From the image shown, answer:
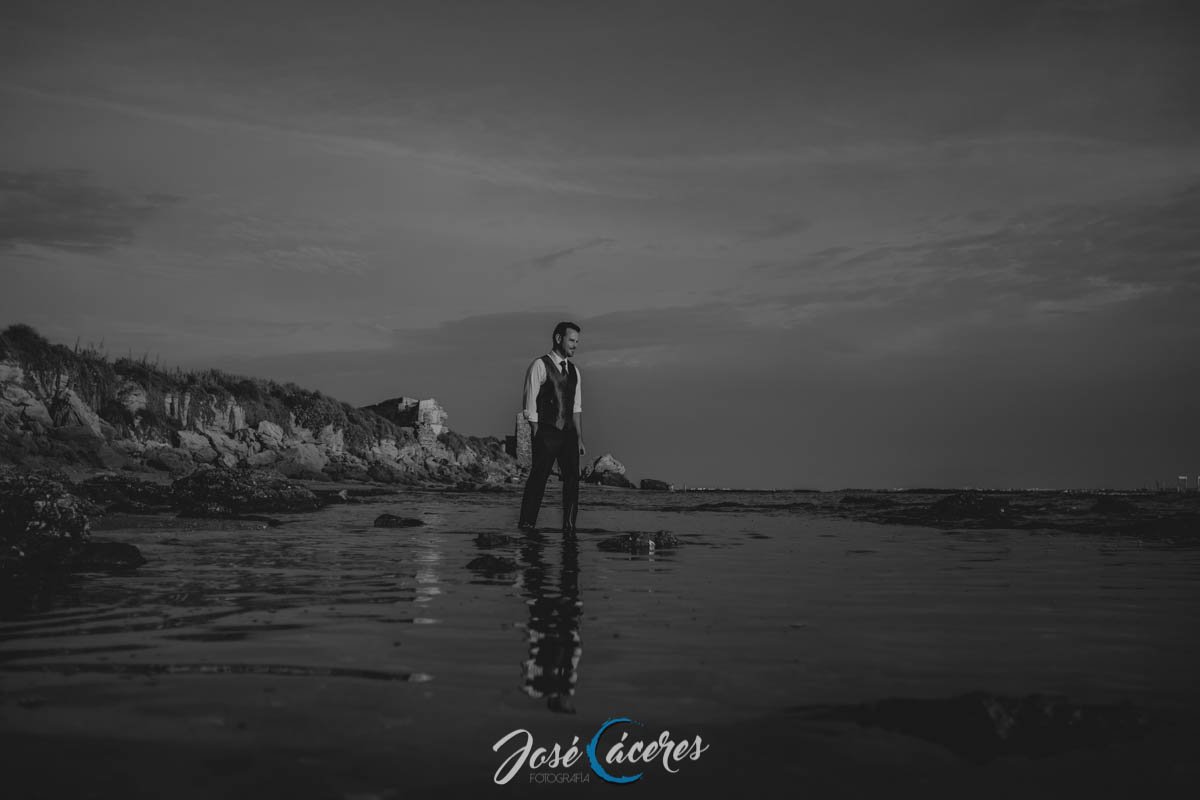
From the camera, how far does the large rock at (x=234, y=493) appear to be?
45.8ft

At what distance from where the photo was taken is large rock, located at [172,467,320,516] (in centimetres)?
1396

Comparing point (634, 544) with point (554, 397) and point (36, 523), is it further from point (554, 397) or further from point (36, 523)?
point (36, 523)

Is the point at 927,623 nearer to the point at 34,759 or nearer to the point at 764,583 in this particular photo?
the point at 764,583

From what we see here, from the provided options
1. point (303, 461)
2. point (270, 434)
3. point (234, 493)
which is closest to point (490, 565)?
point (234, 493)

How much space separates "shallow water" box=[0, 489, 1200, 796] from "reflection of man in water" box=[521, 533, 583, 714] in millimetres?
16

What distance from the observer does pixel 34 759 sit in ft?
6.91

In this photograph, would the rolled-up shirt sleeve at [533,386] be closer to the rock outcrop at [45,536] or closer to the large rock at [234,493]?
the rock outcrop at [45,536]

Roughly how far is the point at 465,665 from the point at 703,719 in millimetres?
1136

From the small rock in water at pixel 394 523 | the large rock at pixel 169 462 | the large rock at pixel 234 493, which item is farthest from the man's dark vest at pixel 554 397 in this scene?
the large rock at pixel 169 462

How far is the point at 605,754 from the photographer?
232cm

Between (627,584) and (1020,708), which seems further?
(627,584)

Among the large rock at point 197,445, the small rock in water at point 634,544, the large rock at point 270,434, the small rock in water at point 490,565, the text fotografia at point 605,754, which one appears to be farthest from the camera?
the large rock at point 270,434

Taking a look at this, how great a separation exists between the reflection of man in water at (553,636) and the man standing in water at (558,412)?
4.16 meters

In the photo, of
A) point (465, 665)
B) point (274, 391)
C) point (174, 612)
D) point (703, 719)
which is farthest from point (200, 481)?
point (274, 391)
